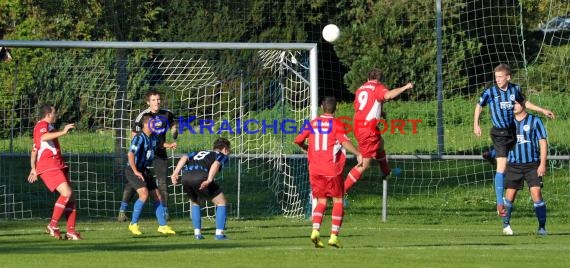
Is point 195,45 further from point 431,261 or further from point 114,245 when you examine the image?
point 431,261

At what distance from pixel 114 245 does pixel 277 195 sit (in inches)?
273

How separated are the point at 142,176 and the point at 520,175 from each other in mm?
4978

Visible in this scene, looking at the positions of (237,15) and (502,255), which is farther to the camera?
(237,15)

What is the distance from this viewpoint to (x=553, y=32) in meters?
22.7

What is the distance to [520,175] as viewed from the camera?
14828mm

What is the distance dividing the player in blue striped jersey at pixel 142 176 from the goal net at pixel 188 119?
9.49 feet

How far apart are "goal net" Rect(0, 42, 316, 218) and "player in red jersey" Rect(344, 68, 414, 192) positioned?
67.6 inches

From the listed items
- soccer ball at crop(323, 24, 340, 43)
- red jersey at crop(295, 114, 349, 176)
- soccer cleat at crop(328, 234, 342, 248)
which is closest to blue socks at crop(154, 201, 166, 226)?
red jersey at crop(295, 114, 349, 176)

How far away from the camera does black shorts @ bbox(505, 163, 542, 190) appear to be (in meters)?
14.7

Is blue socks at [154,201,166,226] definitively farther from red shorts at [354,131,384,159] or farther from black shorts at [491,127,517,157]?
black shorts at [491,127,517,157]

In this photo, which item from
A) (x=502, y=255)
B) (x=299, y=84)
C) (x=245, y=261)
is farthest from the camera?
(x=299, y=84)

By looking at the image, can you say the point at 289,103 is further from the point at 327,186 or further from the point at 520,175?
the point at 327,186

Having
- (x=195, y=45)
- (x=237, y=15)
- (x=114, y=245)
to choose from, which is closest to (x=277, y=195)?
(x=195, y=45)

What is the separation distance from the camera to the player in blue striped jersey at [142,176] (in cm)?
1436
